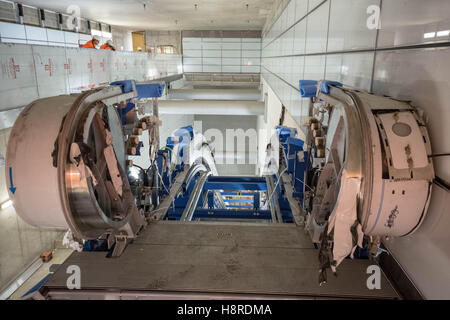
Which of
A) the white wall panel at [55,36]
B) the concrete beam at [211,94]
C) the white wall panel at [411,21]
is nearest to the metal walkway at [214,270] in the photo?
the white wall panel at [411,21]

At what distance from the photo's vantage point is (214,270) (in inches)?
94.1

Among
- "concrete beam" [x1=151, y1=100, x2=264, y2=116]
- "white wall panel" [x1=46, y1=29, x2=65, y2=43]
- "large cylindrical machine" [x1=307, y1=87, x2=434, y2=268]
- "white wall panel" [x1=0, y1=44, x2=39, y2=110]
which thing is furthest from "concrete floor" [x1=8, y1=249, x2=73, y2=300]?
"white wall panel" [x1=46, y1=29, x2=65, y2=43]

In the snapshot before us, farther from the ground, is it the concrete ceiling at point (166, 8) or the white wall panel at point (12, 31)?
the concrete ceiling at point (166, 8)

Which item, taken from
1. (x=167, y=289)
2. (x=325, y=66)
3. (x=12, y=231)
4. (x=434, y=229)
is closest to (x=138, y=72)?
(x=12, y=231)

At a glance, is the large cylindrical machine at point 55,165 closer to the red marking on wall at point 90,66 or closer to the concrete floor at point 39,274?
the concrete floor at point 39,274

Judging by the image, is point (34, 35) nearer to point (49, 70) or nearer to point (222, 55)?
point (49, 70)

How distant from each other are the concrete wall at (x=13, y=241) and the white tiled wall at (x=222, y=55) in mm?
14563

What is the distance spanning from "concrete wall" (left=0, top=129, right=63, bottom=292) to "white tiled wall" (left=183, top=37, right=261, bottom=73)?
573 inches

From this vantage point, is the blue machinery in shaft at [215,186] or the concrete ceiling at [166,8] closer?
the blue machinery in shaft at [215,186]

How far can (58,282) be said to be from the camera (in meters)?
2.36

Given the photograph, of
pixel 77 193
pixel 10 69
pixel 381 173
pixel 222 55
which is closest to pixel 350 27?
pixel 381 173

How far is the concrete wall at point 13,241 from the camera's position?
585 cm

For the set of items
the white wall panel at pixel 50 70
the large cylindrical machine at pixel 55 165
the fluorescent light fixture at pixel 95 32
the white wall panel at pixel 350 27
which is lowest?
the large cylindrical machine at pixel 55 165

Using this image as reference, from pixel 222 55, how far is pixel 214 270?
1830cm
